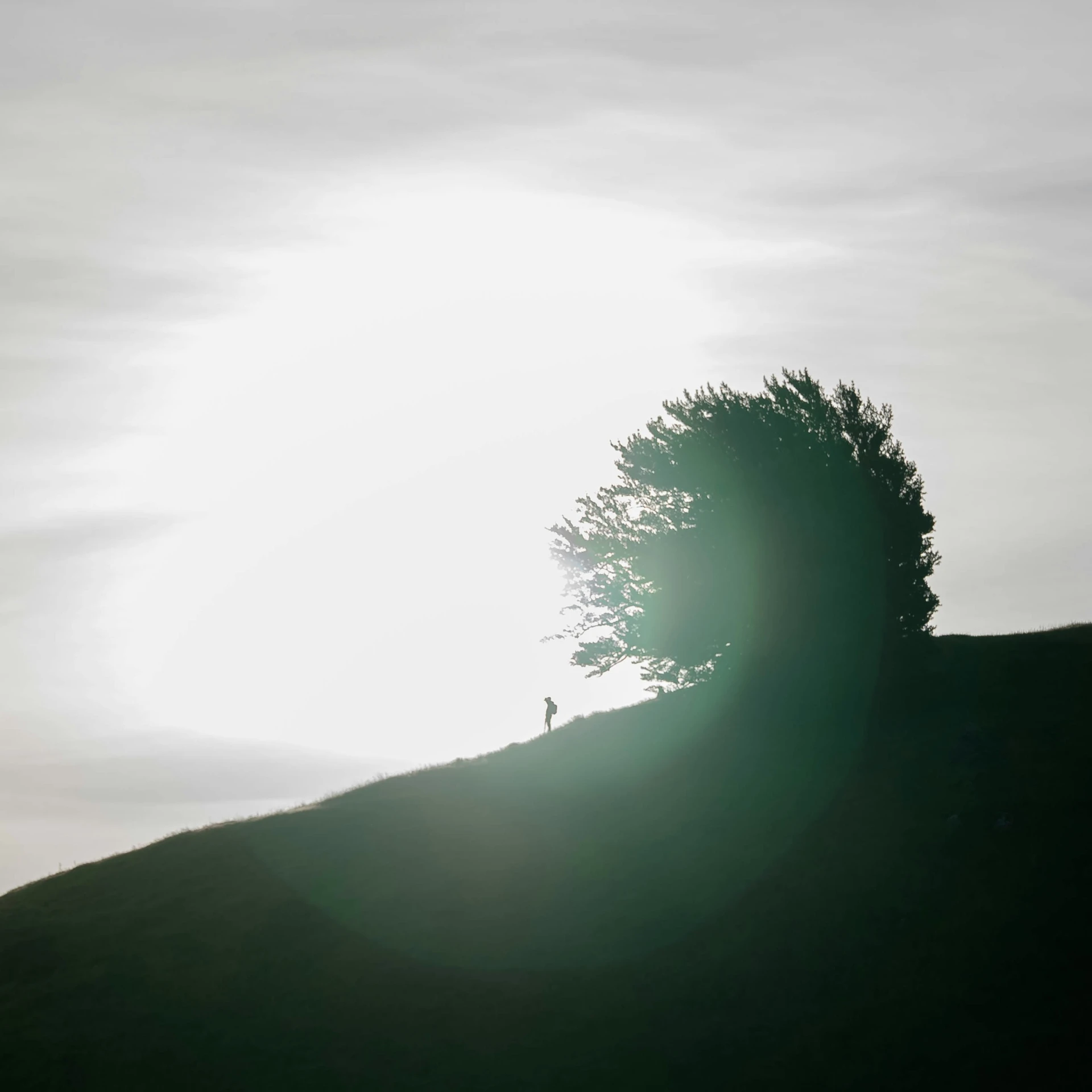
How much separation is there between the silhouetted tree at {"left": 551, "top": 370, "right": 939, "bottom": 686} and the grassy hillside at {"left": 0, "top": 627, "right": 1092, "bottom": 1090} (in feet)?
9.94

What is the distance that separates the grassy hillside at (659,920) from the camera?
3262cm

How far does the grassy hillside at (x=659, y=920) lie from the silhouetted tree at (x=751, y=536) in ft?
9.94

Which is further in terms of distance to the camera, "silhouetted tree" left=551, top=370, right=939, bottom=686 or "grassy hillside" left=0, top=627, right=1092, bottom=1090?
"silhouetted tree" left=551, top=370, right=939, bottom=686

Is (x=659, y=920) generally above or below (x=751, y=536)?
below

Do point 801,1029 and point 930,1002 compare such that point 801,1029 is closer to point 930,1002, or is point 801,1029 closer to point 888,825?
point 930,1002

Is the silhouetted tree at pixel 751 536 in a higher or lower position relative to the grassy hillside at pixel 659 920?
higher

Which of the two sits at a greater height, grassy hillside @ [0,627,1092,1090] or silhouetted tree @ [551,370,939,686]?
silhouetted tree @ [551,370,939,686]

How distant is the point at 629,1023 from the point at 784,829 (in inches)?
472

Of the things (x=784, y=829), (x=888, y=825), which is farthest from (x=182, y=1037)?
(x=888, y=825)

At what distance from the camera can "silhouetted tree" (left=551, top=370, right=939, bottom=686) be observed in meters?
50.4

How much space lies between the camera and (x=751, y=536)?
170 feet

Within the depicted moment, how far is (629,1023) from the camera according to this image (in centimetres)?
3444

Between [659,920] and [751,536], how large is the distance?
20089 millimetres

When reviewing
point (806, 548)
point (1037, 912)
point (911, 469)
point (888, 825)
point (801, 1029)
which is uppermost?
point (911, 469)
